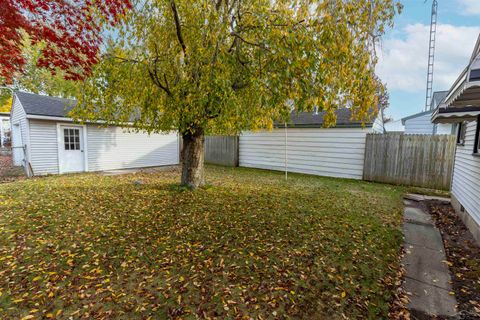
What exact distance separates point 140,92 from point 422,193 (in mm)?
8374

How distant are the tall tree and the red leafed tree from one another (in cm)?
61

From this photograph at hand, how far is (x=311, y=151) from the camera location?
10.1 meters

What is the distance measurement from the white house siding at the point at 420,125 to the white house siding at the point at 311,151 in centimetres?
742

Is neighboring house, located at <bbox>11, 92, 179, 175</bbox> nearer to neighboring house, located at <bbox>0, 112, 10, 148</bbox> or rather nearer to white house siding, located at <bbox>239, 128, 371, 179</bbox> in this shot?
white house siding, located at <bbox>239, 128, 371, 179</bbox>

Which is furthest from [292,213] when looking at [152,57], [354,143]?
[354,143]

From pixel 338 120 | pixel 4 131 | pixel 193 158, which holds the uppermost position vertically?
pixel 338 120

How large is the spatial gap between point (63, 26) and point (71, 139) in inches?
201

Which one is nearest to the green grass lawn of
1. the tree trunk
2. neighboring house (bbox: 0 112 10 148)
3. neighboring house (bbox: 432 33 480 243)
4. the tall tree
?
the tree trunk

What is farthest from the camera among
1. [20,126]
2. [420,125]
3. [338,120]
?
[420,125]

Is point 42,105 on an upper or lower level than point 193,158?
upper

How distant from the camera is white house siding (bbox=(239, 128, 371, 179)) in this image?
9.00 meters

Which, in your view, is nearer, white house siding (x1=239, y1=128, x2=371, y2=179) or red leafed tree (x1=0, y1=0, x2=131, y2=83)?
red leafed tree (x1=0, y1=0, x2=131, y2=83)

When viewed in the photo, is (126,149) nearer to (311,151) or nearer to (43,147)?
(43,147)

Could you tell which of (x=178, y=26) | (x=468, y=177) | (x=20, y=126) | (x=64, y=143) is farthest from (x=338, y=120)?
(x=20, y=126)
